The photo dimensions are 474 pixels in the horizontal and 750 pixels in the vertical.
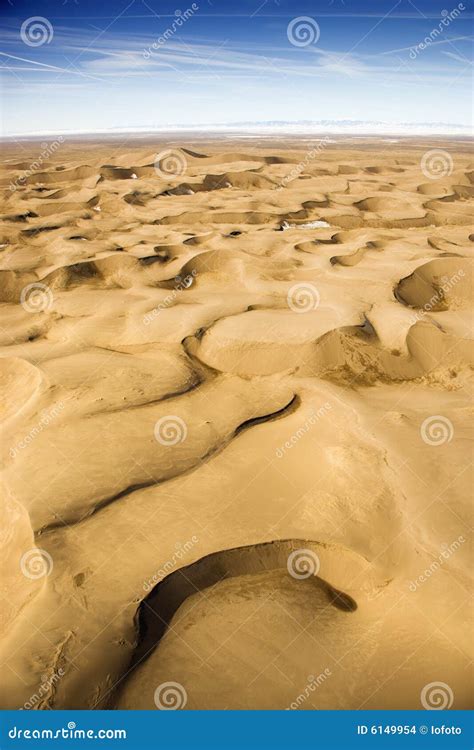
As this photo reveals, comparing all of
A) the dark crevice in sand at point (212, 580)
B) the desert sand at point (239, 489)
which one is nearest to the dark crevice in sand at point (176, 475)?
the desert sand at point (239, 489)

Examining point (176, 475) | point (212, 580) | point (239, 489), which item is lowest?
point (212, 580)

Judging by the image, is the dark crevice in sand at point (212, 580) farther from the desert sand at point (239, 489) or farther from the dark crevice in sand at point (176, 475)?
the dark crevice in sand at point (176, 475)

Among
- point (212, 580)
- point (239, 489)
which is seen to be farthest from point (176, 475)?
point (212, 580)

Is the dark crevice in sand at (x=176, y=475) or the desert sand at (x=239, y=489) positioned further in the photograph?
the dark crevice in sand at (x=176, y=475)

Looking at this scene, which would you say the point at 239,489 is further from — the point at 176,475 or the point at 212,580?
the point at 212,580

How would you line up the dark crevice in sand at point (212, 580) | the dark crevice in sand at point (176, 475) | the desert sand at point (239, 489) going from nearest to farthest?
the desert sand at point (239, 489), the dark crevice in sand at point (212, 580), the dark crevice in sand at point (176, 475)

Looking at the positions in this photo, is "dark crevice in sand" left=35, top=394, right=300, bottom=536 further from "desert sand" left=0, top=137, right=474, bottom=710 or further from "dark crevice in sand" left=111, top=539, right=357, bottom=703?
"dark crevice in sand" left=111, top=539, right=357, bottom=703

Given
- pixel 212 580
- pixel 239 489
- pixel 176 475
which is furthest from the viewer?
pixel 176 475

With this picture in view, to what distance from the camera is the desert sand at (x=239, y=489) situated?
3941 mm

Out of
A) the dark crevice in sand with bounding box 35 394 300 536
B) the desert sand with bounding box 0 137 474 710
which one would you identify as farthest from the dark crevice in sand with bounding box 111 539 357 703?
the dark crevice in sand with bounding box 35 394 300 536

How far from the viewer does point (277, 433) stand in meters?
6.68

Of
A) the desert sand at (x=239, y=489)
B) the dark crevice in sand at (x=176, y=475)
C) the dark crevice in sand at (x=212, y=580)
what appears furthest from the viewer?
the dark crevice in sand at (x=176, y=475)

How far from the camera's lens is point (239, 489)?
569 cm

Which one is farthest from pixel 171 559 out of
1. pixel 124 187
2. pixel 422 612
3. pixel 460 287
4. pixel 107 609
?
pixel 124 187
